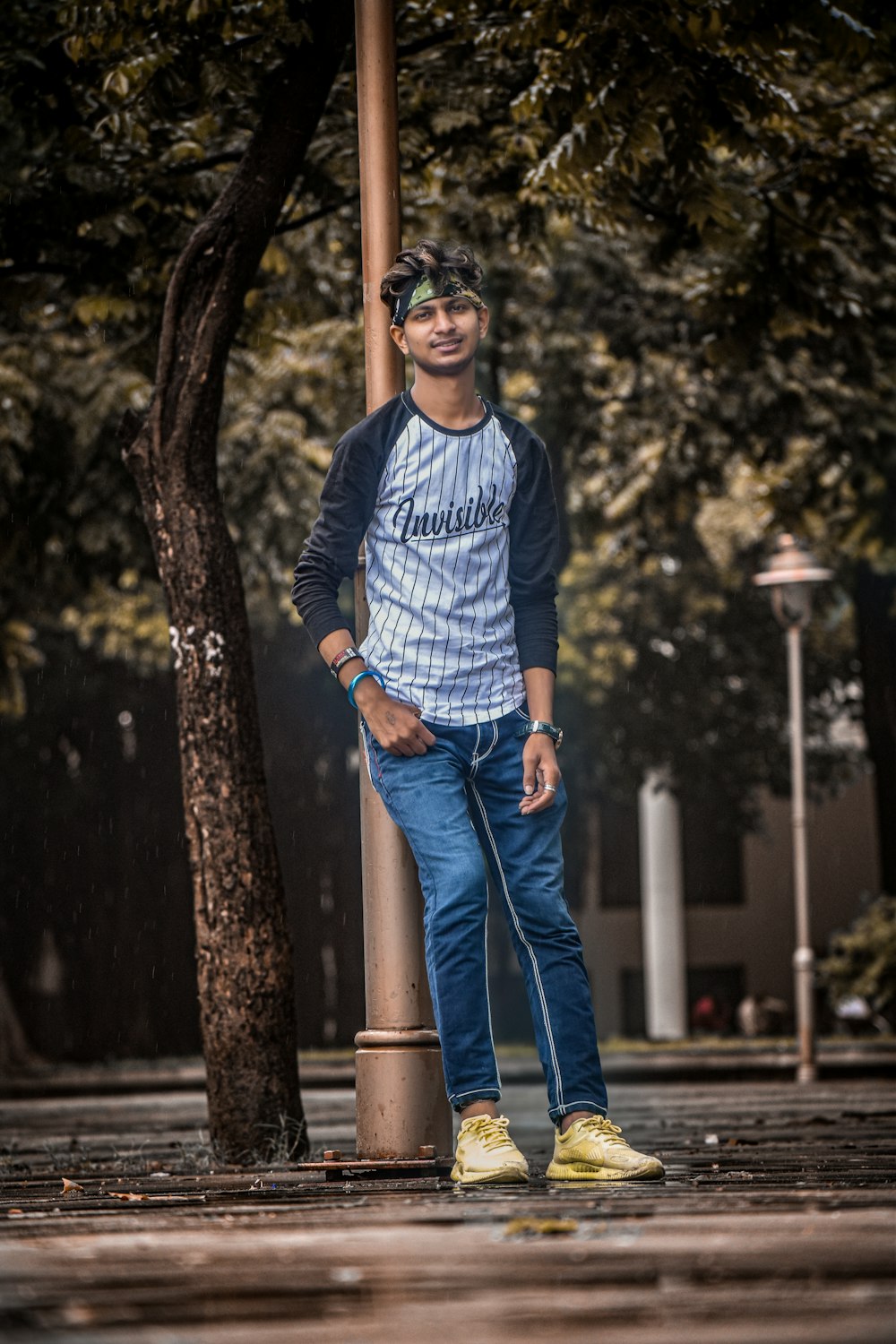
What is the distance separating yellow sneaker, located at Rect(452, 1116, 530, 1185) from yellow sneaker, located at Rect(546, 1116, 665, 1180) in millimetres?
131

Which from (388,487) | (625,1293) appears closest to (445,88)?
(388,487)

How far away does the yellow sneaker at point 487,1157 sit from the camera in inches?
175

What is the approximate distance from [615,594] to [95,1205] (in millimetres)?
22511

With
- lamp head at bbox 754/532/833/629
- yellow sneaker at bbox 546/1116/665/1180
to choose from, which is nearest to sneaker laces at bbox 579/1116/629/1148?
yellow sneaker at bbox 546/1116/665/1180

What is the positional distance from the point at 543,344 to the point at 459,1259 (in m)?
15.8

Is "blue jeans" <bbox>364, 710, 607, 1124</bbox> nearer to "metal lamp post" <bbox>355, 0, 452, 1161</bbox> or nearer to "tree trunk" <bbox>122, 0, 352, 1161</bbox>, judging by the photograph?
"metal lamp post" <bbox>355, 0, 452, 1161</bbox>

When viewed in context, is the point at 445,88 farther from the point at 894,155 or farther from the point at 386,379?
the point at 386,379

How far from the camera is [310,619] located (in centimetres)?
507

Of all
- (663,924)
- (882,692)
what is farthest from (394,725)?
(663,924)

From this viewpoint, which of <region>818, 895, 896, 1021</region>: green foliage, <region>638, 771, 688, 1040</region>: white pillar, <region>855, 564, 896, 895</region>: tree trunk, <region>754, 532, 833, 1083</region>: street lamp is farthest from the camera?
<region>638, 771, 688, 1040</region>: white pillar

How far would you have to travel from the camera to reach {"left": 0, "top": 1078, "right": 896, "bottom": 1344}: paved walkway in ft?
7.74

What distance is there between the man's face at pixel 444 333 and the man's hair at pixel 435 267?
58 mm

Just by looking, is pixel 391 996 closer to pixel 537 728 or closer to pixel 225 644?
pixel 537 728

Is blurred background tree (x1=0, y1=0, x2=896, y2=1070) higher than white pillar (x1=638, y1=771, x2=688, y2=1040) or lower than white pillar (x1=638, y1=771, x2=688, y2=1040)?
higher
